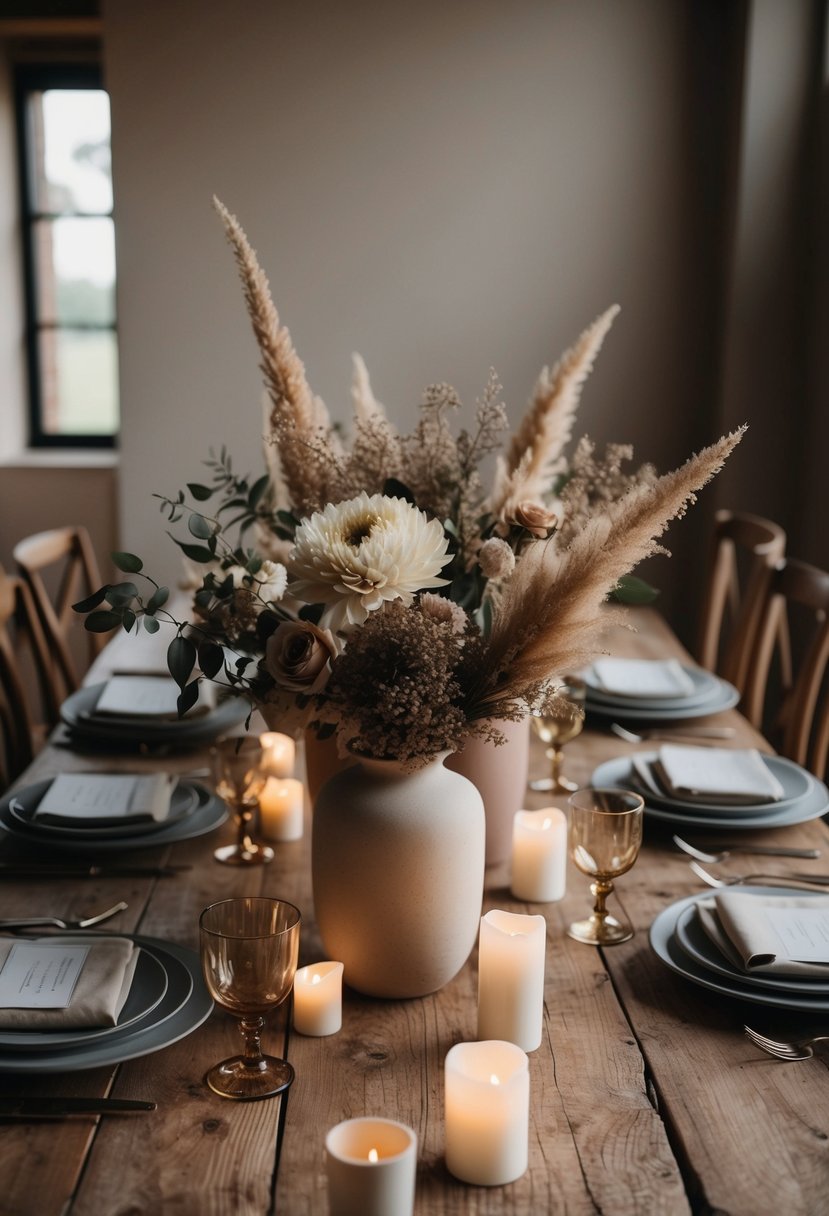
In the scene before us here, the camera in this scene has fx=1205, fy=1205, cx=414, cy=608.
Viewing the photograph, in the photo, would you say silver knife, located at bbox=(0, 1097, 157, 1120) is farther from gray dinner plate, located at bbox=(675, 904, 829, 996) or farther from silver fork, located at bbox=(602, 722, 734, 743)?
silver fork, located at bbox=(602, 722, 734, 743)

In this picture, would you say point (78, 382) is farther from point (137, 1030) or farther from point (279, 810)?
point (137, 1030)

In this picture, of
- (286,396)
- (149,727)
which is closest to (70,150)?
(149,727)

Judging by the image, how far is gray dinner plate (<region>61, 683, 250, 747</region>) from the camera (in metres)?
1.83

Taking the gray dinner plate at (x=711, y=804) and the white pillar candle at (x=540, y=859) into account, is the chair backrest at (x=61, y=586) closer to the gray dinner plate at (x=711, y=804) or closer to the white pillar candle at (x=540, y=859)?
the gray dinner plate at (x=711, y=804)

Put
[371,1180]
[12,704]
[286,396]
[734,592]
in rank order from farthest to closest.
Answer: [734,592] → [12,704] → [286,396] → [371,1180]

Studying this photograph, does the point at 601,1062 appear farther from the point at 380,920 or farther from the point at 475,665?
the point at 475,665

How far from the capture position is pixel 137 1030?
998 millimetres

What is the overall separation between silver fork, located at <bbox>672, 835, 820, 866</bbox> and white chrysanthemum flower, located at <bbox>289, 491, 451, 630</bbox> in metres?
0.58

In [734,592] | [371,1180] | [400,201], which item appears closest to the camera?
[371,1180]

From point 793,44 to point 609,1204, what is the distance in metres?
3.30

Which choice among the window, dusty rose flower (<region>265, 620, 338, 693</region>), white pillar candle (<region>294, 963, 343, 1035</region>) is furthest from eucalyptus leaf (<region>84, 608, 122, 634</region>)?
the window

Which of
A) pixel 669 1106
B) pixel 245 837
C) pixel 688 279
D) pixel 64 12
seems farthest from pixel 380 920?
pixel 64 12

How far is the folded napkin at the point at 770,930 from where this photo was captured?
43.2 inches

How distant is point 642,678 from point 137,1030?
129cm
